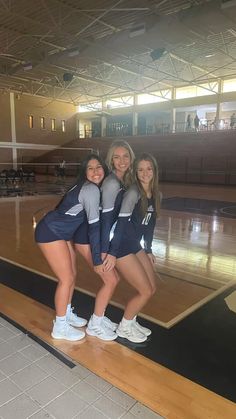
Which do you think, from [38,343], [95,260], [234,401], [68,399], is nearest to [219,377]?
[234,401]

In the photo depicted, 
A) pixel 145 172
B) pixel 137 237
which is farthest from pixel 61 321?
pixel 145 172

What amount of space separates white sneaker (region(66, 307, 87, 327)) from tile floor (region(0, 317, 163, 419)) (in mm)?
393

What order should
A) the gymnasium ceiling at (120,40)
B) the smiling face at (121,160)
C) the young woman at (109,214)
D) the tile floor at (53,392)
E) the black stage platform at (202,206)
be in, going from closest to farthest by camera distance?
1. the tile floor at (53,392)
2. the young woman at (109,214)
3. the smiling face at (121,160)
4. the black stage platform at (202,206)
5. the gymnasium ceiling at (120,40)

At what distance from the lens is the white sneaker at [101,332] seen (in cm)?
258

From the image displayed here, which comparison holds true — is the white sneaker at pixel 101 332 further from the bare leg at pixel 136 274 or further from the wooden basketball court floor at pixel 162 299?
the bare leg at pixel 136 274

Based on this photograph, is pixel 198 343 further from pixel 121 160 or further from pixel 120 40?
pixel 120 40

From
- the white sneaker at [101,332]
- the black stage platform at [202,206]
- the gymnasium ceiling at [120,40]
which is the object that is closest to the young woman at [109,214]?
the white sneaker at [101,332]

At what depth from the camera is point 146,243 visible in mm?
2736

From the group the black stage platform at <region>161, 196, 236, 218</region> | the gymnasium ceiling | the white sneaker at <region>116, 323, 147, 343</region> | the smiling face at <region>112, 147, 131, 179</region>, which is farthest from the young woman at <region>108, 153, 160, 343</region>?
the gymnasium ceiling

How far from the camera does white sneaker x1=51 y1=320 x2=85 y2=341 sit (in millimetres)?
2572

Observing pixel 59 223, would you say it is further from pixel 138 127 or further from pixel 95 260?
pixel 138 127

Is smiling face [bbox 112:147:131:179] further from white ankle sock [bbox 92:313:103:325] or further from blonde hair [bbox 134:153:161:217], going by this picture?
white ankle sock [bbox 92:313:103:325]

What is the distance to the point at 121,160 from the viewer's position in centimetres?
242

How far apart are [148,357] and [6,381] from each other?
38.7 inches
